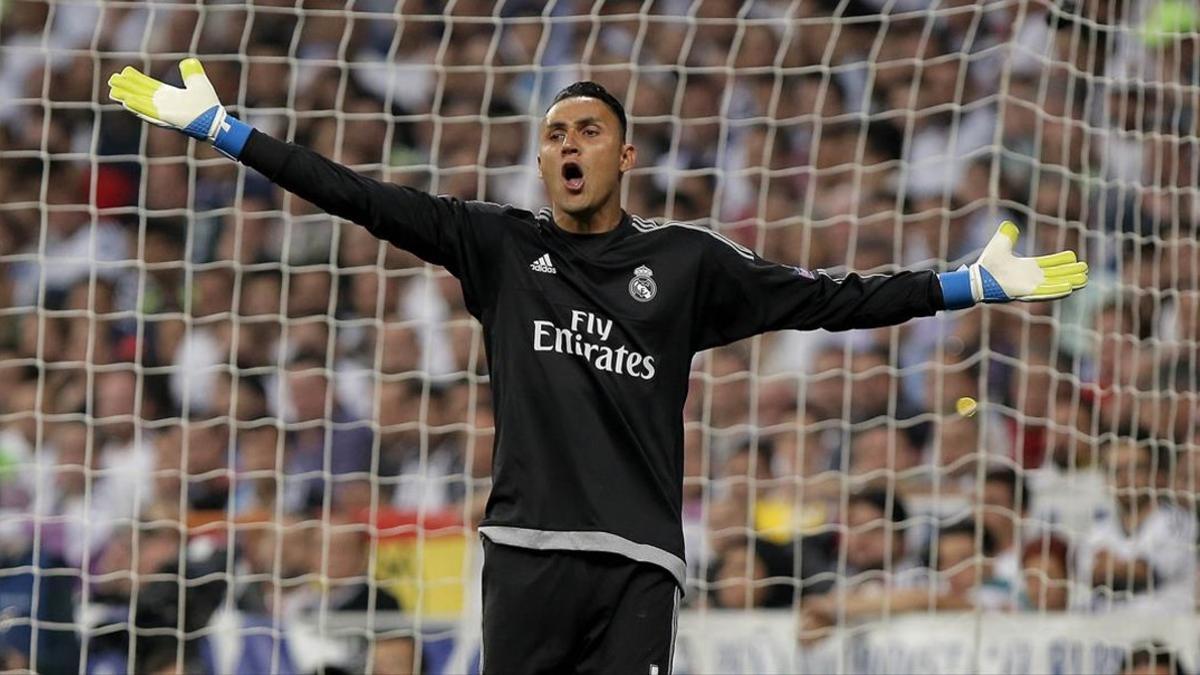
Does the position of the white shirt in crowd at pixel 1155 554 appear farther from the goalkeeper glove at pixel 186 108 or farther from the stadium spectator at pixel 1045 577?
the goalkeeper glove at pixel 186 108

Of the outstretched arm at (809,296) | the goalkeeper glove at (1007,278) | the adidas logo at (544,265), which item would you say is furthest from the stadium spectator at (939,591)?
the adidas logo at (544,265)

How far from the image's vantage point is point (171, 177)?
20.0 feet

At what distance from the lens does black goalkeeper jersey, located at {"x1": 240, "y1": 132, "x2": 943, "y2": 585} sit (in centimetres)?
302

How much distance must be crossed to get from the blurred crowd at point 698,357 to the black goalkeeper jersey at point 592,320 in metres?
2.18

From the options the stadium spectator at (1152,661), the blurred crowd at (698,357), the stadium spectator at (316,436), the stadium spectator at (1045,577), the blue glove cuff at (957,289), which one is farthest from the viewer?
the stadium spectator at (316,436)

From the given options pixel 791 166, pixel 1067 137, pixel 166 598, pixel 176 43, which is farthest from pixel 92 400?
pixel 1067 137

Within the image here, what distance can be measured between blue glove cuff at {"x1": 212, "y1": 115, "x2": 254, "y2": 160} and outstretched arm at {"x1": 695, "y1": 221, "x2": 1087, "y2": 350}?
0.86 metres

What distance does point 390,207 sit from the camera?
3102mm

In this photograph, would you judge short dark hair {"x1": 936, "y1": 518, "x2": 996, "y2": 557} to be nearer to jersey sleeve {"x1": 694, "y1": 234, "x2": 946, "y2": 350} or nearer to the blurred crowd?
the blurred crowd

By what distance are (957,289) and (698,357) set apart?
267 centimetres

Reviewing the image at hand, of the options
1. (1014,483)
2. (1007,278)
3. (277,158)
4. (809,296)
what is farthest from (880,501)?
(277,158)

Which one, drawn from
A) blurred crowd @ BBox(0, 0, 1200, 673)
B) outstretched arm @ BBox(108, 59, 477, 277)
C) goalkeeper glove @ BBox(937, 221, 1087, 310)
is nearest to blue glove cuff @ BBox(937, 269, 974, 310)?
goalkeeper glove @ BBox(937, 221, 1087, 310)

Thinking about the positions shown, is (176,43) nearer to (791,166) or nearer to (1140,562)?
(791,166)

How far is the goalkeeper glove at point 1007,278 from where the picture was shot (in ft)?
10.6
